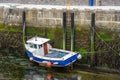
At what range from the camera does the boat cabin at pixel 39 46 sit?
27198 millimetres

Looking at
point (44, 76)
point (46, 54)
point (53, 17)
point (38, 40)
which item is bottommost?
point (44, 76)

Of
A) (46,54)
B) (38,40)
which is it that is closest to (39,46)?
(38,40)

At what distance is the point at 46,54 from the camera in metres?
27.3

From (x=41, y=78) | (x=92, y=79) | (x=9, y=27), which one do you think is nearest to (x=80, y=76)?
(x=92, y=79)

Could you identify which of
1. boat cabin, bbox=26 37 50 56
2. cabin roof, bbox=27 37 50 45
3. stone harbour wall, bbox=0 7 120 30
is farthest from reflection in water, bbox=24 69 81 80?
stone harbour wall, bbox=0 7 120 30

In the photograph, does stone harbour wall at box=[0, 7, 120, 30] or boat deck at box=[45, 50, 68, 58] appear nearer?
boat deck at box=[45, 50, 68, 58]

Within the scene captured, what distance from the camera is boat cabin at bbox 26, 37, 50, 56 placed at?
2720 centimetres

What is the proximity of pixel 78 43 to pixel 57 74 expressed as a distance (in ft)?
9.40

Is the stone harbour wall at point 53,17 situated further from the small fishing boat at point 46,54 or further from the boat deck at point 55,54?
the boat deck at point 55,54

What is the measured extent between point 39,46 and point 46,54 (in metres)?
0.72

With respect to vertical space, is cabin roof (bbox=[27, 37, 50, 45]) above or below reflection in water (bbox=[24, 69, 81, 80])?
above

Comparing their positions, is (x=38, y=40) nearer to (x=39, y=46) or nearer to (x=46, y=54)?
(x=39, y=46)

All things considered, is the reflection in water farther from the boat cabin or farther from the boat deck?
the boat cabin

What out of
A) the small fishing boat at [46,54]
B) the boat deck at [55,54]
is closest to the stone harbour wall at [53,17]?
the small fishing boat at [46,54]
